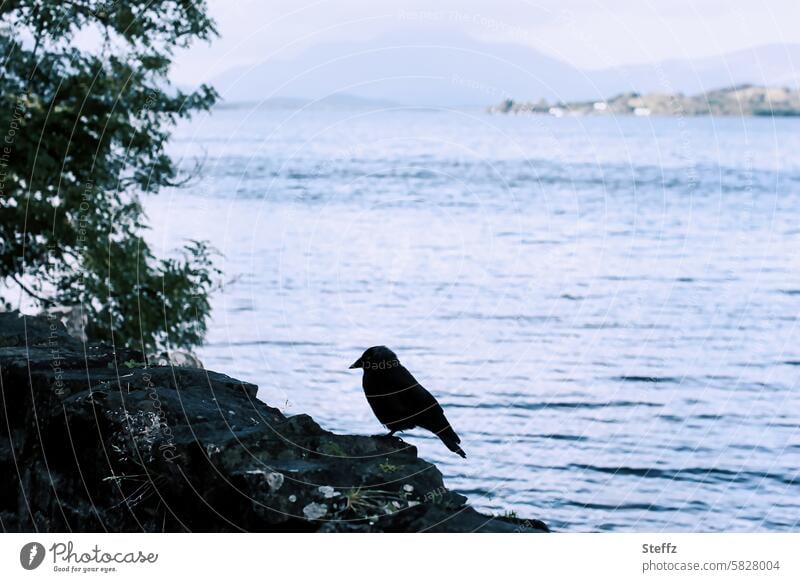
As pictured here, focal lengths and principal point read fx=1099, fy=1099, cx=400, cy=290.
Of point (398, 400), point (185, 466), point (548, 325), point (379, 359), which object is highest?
point (379, 359)

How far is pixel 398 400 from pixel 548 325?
19722 millimetres

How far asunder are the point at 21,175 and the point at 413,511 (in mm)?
12269

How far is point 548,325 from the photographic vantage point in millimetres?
26234

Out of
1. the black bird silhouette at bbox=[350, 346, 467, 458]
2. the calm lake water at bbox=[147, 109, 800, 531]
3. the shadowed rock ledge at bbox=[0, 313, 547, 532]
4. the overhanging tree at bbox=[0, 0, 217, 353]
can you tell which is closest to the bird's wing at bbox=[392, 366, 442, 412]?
the black bird silhouette at bbox=[350, 346, 467, 458]

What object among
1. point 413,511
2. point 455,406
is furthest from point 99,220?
point 413,511

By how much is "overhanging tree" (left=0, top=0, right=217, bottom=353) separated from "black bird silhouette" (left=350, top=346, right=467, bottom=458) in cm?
925

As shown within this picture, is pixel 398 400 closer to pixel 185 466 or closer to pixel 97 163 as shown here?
pixel 185 466

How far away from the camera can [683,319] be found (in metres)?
27.0

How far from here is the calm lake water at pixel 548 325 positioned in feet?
54.2

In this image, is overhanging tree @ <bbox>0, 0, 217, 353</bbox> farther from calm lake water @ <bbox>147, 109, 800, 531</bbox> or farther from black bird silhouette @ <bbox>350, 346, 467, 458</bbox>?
black bird silhouette @ <bbox>350, 346, 467, 458</bbox>

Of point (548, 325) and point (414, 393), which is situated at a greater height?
point (414, 393)

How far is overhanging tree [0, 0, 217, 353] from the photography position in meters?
15.9

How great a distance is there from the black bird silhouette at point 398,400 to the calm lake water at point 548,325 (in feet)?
14.0

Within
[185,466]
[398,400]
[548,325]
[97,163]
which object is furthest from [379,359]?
[548,325]
